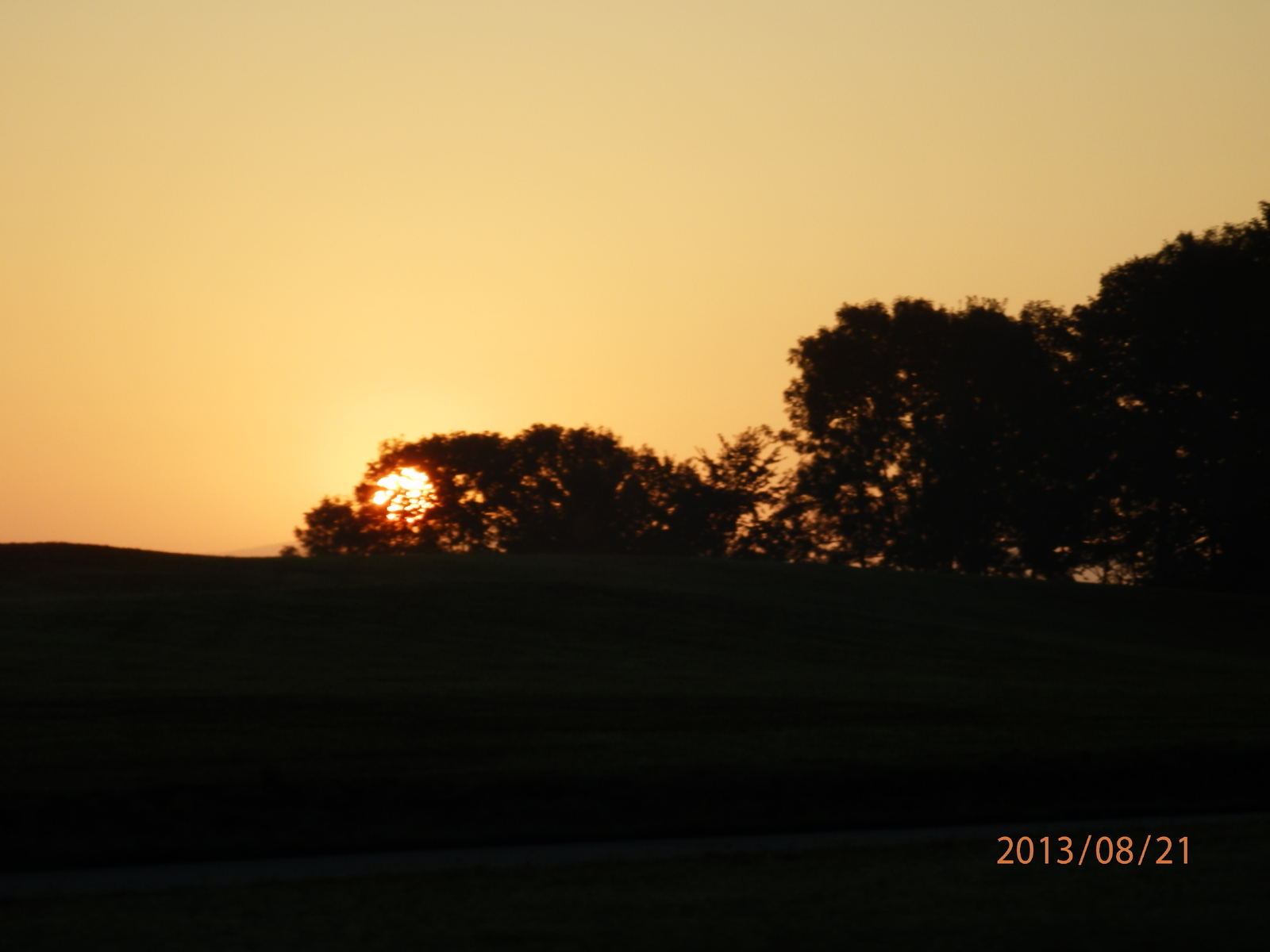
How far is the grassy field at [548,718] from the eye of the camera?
37.4 ft

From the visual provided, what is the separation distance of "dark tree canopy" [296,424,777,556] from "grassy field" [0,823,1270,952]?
6738cm

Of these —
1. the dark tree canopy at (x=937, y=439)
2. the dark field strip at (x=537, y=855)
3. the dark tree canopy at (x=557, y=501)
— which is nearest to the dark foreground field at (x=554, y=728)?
the dark field strip at (x=537, y=855)

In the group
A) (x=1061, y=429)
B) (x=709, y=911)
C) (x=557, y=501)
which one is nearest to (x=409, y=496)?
(x=557, y=501)

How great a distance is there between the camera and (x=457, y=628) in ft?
91.0

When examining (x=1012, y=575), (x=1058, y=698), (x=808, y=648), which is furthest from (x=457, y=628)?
(x=1012, y=575)

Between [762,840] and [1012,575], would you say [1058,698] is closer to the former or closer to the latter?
[762,840]

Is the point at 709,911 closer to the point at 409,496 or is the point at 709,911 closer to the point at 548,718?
the point at 548,718

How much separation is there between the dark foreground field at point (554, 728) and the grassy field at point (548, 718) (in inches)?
1.9

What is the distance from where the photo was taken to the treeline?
4812 centimetres
